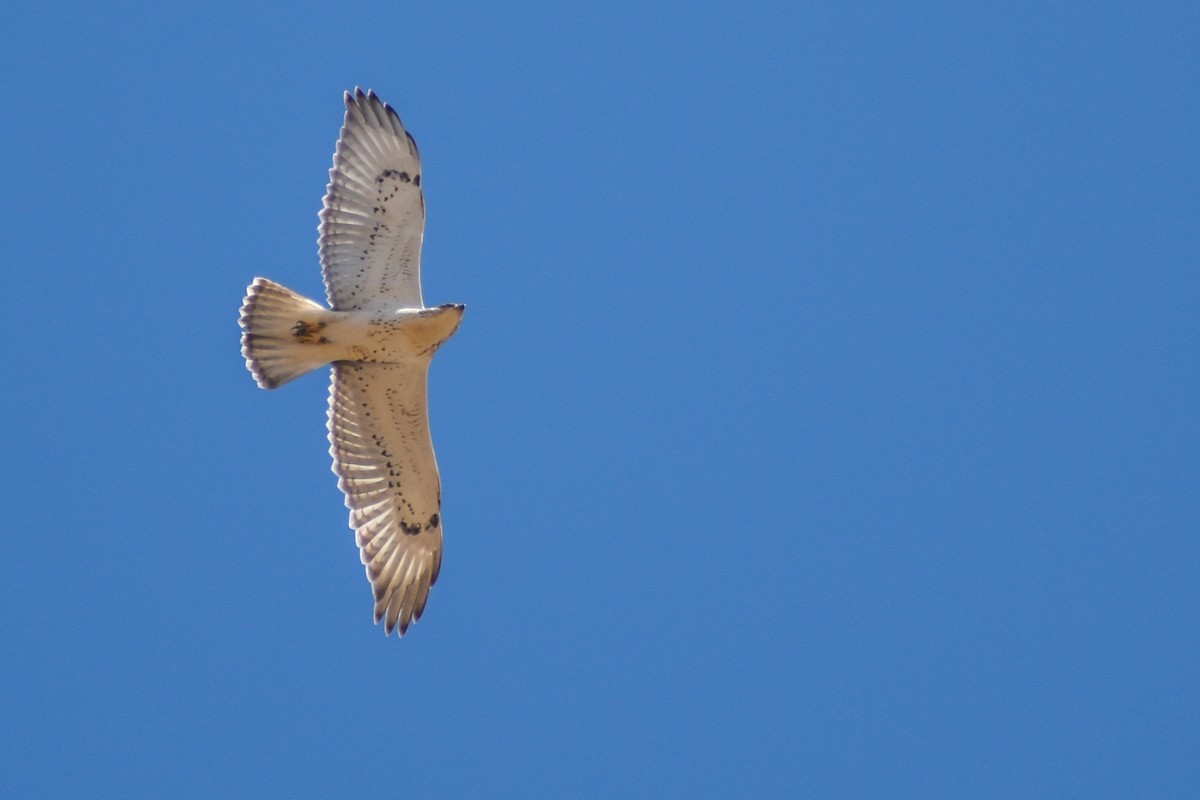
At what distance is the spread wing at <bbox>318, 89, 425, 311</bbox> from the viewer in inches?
467

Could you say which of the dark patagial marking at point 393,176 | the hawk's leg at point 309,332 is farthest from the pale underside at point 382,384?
the hawk's leg at point 309,332

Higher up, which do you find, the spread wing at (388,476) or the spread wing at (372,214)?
the spread wing at (372,214)

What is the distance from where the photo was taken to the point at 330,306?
11.9 m

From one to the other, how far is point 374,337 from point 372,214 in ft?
2.73

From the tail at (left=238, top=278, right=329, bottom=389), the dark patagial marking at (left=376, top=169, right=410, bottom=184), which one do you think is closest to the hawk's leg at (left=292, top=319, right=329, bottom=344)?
the tail at (left=238, top=278, right=329, bottom=389)

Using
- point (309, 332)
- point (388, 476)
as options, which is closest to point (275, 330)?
point (309, 332)

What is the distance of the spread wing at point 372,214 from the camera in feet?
38.9

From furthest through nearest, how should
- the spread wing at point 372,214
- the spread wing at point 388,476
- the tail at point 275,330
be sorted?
the spread wing at point 388,476 → the spread wing at point 372,214 → the tail at point 275,330

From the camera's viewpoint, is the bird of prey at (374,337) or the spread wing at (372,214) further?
the spread wing at (372,214)

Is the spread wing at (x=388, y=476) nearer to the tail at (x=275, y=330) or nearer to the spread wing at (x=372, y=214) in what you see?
the tail at (x=275, y=330)

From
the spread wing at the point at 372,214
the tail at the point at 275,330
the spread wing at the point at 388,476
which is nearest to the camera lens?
the tail at the point at 275,330

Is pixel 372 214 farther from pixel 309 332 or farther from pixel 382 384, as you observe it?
pixel 382 384

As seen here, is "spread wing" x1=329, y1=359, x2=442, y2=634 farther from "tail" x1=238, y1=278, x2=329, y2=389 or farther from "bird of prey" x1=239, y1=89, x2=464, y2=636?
"tail" x1=238, y1=278, x2=329, y2=389

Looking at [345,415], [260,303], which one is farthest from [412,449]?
[260,303]
